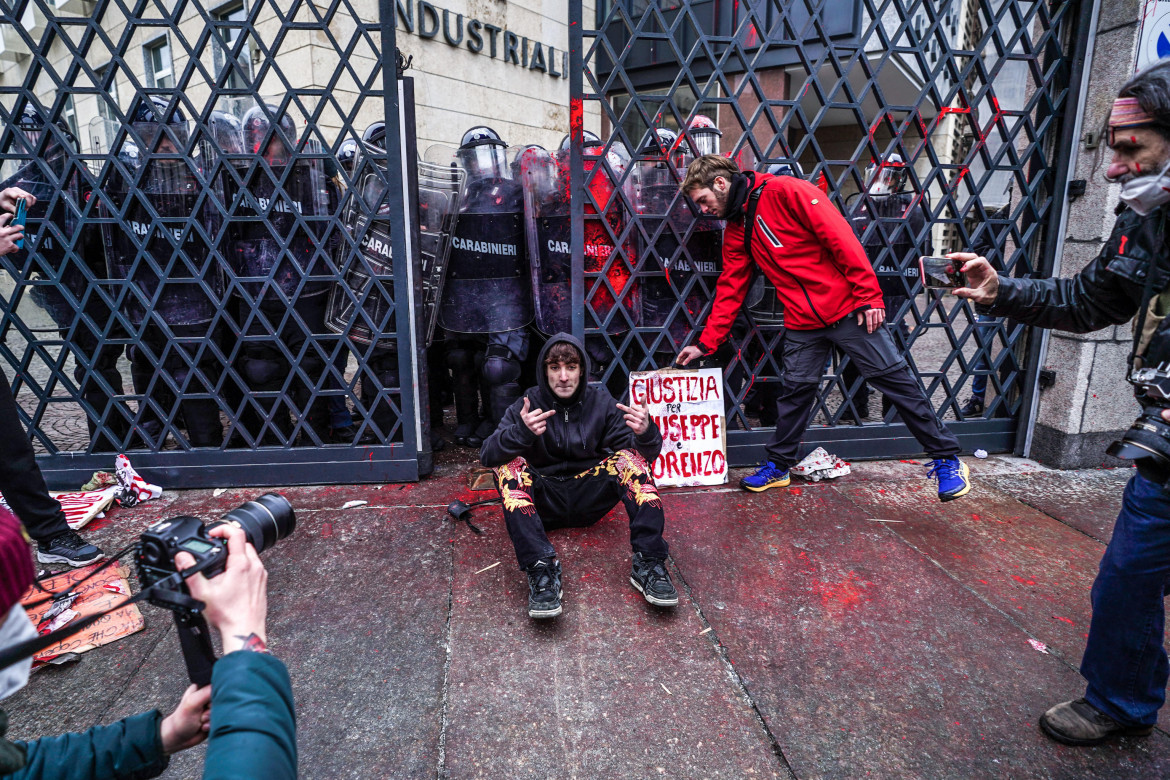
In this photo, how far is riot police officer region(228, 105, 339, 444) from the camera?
4.01 meters

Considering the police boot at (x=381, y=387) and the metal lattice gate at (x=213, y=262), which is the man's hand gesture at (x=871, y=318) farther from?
the police boot at (x=381, y=387)

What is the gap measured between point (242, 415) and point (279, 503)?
10.8 feet

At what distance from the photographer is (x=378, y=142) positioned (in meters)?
4.62

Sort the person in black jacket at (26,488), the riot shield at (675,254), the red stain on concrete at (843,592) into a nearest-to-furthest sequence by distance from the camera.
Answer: the red stain on concrete at (843,592) → the person in black jacket at (26,488) → the riot shield at (675,254)

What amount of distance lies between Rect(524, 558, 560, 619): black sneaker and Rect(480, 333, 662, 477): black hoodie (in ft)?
1.80

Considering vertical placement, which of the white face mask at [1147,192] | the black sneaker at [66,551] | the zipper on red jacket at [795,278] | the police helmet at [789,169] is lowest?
the black sneaker at [66,551]

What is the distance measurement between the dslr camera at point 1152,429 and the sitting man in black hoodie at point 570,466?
1.70 metres

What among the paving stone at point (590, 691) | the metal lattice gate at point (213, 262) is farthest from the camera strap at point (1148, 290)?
the metal lattice gate at point (213, 262)

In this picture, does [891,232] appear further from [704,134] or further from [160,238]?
[160,238]

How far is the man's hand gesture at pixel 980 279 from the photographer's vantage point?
7.93ft

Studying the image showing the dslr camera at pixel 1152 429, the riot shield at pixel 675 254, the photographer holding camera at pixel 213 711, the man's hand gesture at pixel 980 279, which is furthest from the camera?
the riot shield at pixel 675 254

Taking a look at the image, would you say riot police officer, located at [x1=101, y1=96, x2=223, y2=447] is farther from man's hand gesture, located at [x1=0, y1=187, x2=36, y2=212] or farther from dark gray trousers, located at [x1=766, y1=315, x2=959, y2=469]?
dark gray trousers, located at [x1=766, y1=315, x2=959, y2=469]

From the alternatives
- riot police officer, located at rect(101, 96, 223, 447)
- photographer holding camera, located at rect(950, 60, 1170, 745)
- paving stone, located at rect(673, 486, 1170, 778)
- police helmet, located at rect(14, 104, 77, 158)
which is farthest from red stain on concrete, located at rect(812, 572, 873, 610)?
police helmet, located at rect(14, 104, 77, 158)

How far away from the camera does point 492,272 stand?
4.55m
